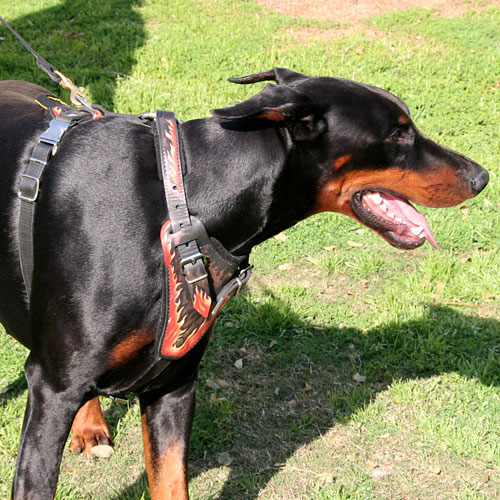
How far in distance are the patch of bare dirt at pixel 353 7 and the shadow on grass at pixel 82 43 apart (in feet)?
6.68

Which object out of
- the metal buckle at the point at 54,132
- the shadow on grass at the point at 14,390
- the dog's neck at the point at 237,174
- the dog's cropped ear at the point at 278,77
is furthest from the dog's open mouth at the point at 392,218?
the shadow on grass at the point at 14,390

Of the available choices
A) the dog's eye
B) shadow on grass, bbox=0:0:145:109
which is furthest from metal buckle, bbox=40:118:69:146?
shadow on grass, bbox=0:0:145:109

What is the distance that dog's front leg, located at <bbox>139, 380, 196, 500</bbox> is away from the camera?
9.57ft

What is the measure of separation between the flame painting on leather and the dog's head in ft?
1.54

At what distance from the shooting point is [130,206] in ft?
8.05

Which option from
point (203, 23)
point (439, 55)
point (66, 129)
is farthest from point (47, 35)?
point (66, 129)

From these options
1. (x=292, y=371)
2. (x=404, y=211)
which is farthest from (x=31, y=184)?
(x=292, y=371)

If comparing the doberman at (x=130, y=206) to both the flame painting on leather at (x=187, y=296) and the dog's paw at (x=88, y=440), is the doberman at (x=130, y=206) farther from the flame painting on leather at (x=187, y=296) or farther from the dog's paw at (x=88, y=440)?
the dog's paw at (x=88, y=440)

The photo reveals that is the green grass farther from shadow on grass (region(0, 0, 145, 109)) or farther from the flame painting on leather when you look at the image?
the flame painting on leather

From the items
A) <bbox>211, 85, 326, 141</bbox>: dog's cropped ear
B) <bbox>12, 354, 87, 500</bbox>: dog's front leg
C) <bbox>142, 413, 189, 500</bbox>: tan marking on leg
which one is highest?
<bbox>211, 85, 326, 141</bbox>: dog's cropped ear

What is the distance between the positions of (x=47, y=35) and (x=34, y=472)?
21.8 feet

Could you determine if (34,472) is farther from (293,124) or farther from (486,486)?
(486,486)

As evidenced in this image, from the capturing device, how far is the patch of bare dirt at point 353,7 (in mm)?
9141

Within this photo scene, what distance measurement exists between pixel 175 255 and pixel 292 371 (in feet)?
6.66
